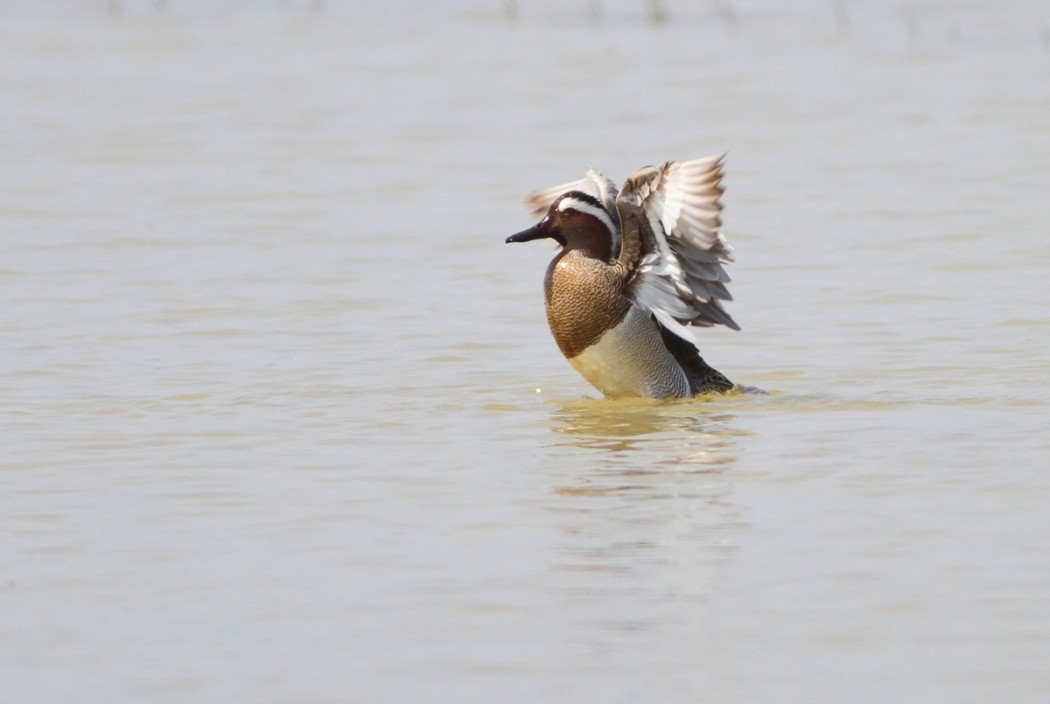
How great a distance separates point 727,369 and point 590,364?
3.39 feet

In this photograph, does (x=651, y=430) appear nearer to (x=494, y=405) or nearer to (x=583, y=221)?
(x=494, y=405)

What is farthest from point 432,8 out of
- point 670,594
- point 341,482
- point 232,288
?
point 670,594

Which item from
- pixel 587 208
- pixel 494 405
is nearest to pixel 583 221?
pixel 587 208

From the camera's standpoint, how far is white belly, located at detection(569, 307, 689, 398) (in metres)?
7.88

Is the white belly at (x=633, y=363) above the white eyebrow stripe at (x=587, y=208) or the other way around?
the other way around

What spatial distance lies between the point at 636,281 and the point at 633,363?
306 mm

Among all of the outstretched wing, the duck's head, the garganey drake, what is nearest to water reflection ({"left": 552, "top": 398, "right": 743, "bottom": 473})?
the garganey drake

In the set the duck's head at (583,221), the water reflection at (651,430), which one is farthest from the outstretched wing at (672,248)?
the water reflection at (651,430)

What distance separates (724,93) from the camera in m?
16.8

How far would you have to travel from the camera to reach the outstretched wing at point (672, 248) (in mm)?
7641

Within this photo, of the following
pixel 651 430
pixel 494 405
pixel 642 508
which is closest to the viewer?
pixel 642 508

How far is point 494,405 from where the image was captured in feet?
25.6

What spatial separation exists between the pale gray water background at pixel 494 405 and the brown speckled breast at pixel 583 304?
0.28 m

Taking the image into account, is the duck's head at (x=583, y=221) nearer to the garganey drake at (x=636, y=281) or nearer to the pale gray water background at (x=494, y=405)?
the garganey drake at (x=636, y=281)
